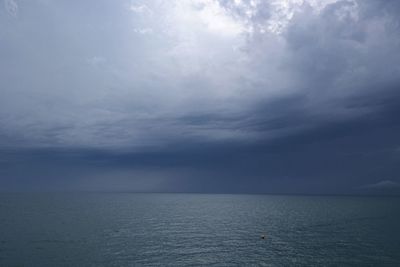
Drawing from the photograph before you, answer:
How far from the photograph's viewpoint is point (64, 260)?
54.2 m

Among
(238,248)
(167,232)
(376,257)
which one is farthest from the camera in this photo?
(167,232)

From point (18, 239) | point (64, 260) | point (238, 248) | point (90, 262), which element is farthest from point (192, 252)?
point (18, 239)

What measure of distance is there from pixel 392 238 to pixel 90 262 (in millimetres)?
79613

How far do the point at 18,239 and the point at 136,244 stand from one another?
30.2 meters

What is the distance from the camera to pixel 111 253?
6053cm

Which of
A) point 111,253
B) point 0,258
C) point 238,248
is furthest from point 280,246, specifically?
point 0,258

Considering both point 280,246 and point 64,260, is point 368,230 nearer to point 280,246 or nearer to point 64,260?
point 280,246

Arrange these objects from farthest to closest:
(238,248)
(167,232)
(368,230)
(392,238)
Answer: (368,230) < (167,232) < (392,238) < (238,248)

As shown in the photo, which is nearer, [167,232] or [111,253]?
[111,253]

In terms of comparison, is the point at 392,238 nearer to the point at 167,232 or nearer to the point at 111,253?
the point at 167,232

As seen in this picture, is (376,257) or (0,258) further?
(376,257)

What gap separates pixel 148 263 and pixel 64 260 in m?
16.3

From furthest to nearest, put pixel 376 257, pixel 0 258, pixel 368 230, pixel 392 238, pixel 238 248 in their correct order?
pixel 368 230
pixel 392 238
pixel 238 248
pixel 376 257
pixel 0 258

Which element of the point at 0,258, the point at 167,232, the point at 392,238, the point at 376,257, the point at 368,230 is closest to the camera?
the point at 0,258
